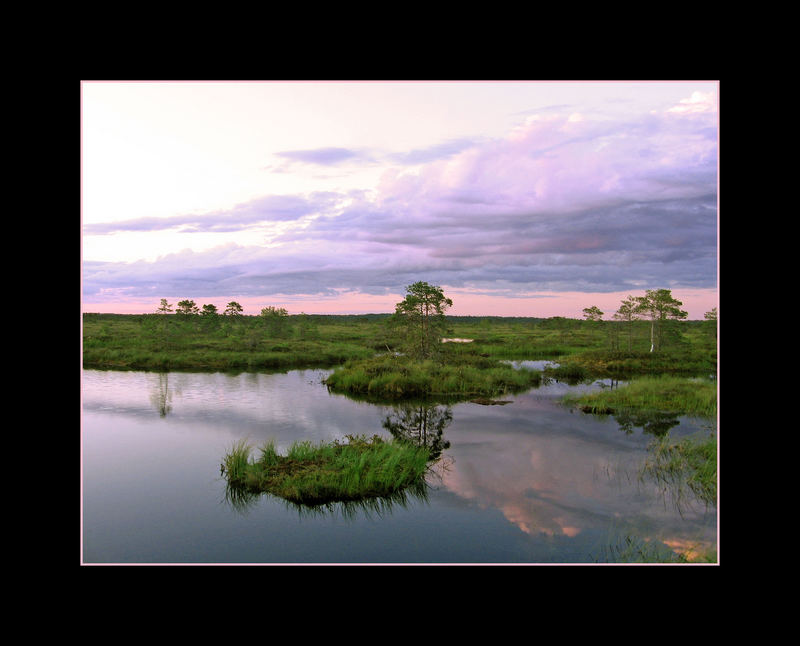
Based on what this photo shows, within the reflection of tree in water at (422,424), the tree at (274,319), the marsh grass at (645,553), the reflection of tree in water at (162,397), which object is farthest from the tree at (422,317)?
the tree at (274,319)

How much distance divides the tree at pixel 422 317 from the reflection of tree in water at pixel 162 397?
1529cm

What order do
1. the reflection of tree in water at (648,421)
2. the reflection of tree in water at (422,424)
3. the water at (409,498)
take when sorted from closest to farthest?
the water at (409,498)
the reflection of tree in water at (422,424)
the reflection of tree in water at (648,421)

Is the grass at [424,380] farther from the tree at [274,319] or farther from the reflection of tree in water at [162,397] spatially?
the tree at [274,319]

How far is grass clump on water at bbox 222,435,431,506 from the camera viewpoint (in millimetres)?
12555

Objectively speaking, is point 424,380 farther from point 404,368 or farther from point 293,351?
point 293,351

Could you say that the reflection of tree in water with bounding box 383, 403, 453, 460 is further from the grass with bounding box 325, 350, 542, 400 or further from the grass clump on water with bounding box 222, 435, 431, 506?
the grass clump on water with bounding box 222, 435, 431, 506

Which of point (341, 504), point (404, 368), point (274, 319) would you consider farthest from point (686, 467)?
point (274, 319)

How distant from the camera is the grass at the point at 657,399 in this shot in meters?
22.4

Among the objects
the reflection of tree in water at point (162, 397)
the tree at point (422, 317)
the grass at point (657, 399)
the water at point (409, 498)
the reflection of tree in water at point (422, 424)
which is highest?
the tree at point (422, 317)

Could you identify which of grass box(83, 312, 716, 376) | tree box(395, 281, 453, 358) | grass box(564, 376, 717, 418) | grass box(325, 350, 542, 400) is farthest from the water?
grass box(83, 312, 716, 376)

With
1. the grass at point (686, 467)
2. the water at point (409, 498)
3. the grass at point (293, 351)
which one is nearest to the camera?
the water at point (409, 498)
